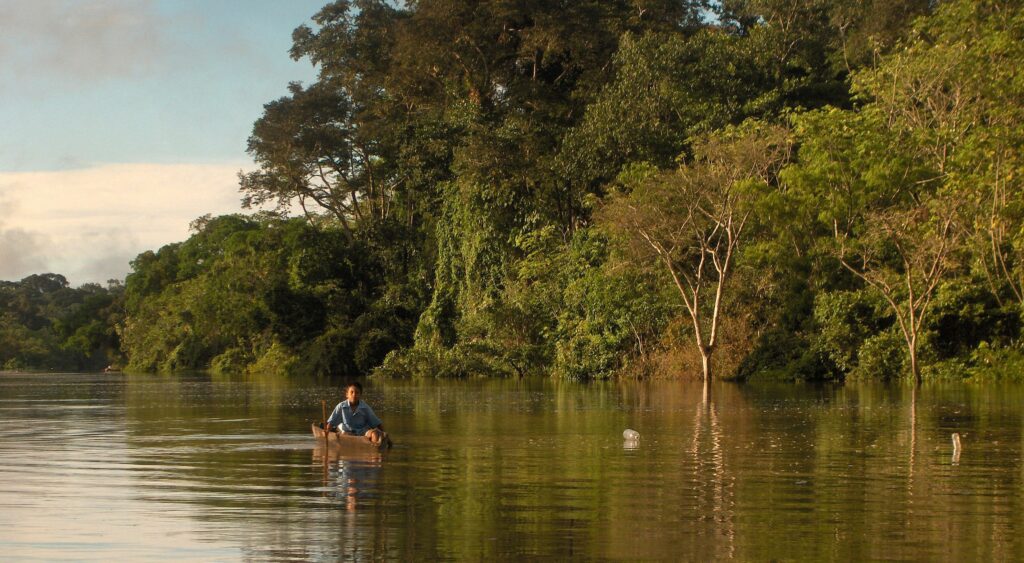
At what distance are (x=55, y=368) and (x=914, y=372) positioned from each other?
8849cm

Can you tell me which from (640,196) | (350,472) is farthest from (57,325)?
(350,472)

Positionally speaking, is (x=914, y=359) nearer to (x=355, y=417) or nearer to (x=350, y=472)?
(x=355, y=417)

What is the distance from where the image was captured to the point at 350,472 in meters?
15.3

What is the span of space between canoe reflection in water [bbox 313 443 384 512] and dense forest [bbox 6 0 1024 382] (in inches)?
817

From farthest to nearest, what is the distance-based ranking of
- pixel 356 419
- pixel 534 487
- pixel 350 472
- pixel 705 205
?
pixel 705 205 → pixel 356 419 → pixel 350 472 → pixel 534 487

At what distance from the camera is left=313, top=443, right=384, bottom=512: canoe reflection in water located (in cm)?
1294

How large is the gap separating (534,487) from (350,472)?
3.02 m

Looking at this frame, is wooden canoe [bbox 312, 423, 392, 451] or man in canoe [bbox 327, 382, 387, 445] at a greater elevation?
man in canoe [bbox 327, 382, 387, 445]

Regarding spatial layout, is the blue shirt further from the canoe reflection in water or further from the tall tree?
the tall tree

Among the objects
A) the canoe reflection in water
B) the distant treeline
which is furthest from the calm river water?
the distant treeline

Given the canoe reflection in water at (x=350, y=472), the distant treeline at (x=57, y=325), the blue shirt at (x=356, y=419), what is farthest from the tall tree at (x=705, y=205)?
the distant treeline at (x=57, y=325)

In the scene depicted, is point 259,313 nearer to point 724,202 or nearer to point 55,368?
point 724,202

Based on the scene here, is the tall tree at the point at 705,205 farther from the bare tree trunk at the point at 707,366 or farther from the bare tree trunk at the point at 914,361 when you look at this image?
the bare tree trunk at the point at 914,361

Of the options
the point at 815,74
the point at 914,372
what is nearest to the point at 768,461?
the point at 914,372
